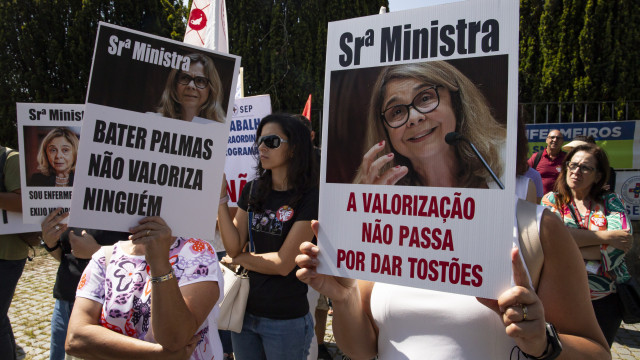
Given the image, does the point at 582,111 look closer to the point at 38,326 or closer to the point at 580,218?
the point at 580,218

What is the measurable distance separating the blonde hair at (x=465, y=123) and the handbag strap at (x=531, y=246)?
0.24 m

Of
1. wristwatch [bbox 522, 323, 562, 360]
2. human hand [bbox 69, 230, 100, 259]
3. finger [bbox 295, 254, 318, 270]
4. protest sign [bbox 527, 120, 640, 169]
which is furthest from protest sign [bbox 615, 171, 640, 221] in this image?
human hand [bbox 69, 230, 100, 259]

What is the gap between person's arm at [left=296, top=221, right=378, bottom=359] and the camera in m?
1.35

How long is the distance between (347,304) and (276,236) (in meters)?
0.99

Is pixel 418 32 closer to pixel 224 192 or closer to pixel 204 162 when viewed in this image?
pixel 204 162

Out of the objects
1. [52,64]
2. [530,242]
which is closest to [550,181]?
[530,242]

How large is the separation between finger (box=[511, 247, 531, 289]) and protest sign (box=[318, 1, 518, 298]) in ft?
0.06

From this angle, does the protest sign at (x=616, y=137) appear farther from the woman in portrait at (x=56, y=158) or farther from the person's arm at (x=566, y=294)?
the woman in portrait at (x=56, y=158)

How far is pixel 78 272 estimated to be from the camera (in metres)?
2.55

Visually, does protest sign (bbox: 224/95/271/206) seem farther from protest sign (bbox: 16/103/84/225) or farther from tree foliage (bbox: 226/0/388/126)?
tree foliage (bbox: 226/0/388/126)

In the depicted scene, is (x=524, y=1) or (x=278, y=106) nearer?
(x=524, y=1)

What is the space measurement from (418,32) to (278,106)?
9181 millimetres

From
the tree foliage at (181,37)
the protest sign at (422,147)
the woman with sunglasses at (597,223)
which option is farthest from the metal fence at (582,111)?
the protest sign at (422,147)

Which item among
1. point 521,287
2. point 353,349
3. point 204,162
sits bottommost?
point 353,349
